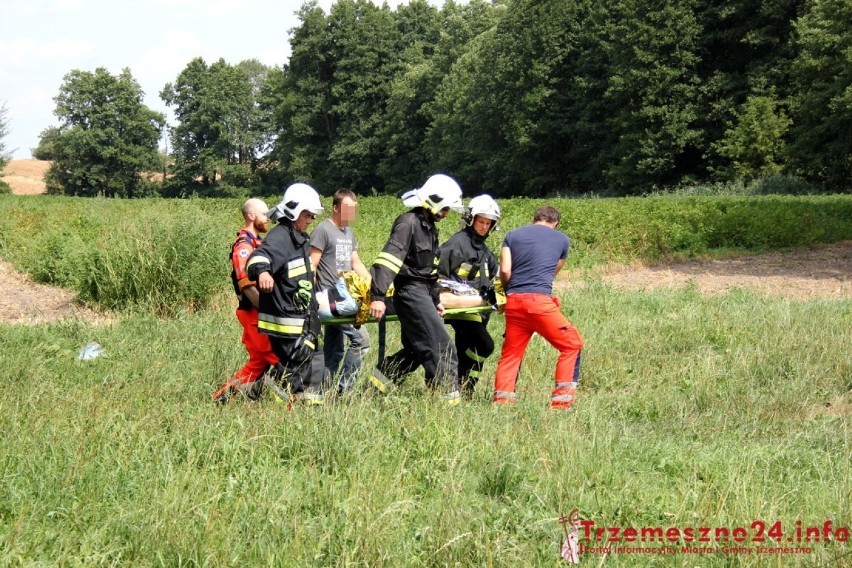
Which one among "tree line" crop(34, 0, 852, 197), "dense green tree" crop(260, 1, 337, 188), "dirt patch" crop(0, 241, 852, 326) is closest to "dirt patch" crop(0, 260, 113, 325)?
"dirt patch" crop(0, 241, 852, 326)

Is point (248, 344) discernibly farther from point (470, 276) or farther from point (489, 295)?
point (489, 295)

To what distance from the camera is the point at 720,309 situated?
1155cm

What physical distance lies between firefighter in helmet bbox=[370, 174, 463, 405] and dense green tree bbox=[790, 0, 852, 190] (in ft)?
85.1

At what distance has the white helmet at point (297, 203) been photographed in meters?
6.52

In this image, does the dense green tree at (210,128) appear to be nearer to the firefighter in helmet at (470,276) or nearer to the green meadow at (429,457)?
A: the green meadow at (429,457)

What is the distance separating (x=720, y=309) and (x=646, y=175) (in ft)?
116

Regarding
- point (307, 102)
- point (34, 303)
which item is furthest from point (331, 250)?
point (307, 102)

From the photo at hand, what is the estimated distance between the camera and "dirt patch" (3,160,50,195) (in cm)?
8625

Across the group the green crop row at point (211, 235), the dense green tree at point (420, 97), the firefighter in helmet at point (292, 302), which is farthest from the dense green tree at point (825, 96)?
the dense green tree at point (420, 97)

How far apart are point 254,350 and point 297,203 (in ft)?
4.17

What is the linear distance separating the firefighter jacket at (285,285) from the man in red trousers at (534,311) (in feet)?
5.67

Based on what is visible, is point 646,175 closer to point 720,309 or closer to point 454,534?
point 720,309

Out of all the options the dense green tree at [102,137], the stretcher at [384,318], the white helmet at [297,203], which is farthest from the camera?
the dense green tree at [102,137]

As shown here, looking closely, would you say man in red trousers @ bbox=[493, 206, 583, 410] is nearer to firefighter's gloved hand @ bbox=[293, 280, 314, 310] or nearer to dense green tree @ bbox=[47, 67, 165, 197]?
firefighter's gloved hand @ bbox=[293, 280, 314, 310]
